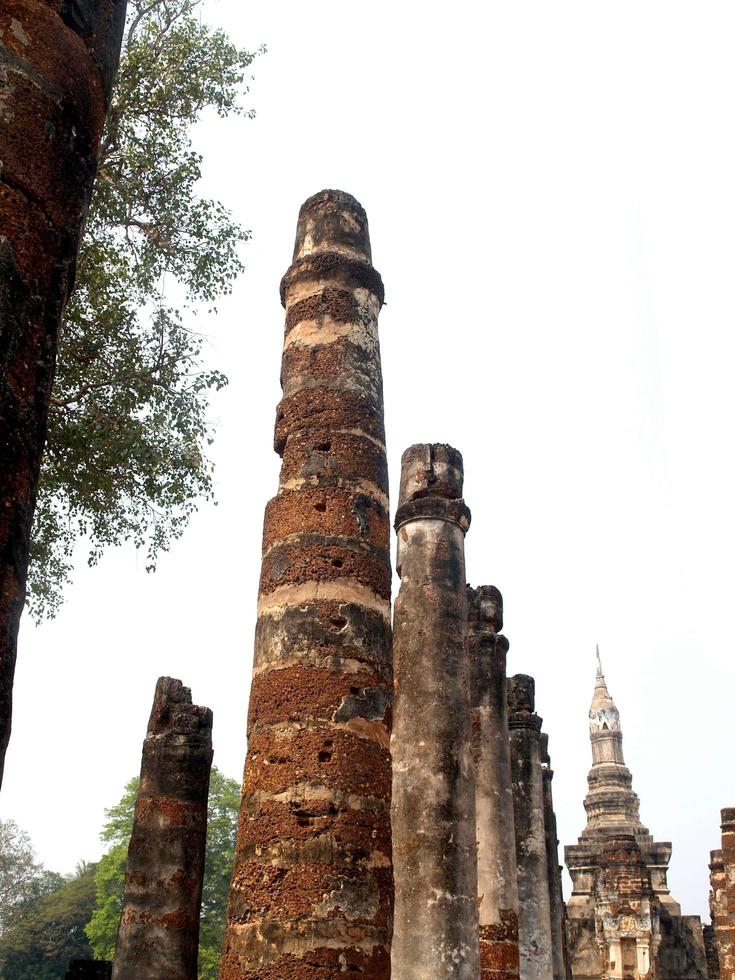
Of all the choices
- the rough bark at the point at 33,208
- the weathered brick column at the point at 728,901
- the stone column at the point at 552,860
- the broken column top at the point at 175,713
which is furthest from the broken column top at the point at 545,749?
the rough bark at the point at 33,208

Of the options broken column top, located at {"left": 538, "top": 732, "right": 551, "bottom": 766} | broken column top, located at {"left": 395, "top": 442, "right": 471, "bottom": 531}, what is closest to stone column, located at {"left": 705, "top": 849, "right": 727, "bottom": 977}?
broken column top, located at {"left": 538, "top": 732, "right": 551, "bottom": 766}

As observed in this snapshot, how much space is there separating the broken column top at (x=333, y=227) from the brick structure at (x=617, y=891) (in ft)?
40.8

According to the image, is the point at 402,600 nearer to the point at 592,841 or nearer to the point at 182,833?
the point at 182,833

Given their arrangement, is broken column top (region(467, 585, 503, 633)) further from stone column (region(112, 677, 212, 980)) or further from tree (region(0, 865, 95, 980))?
tree (region(0, 865, 95, 980))

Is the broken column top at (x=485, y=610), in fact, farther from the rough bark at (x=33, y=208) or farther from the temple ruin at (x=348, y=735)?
the rough bark at (x=33, y=208)

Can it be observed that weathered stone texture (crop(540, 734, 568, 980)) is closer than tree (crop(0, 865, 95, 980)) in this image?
Yes

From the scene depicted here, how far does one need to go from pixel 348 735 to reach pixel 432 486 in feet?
12.5

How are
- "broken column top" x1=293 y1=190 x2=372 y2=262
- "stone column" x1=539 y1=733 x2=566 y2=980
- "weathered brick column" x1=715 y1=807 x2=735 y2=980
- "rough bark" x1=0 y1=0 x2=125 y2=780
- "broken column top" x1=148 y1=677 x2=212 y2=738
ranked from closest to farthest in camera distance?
"rough bark" x1=0 y1=0 x2=125 y2=780
"broken column top" x1=293 y1=190 x2=372 y2=262
"broken column top" x1=148 y1=677 x2=212 y2=738
"stone column" x1=539 y1=733 x2=566 y2=980
"weathered brick column" x1=715 y1=807 x2=735 y2=980

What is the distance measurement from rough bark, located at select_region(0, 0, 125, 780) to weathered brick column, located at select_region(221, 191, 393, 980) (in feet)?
14.4

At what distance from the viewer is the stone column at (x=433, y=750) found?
Answer: 7641mm

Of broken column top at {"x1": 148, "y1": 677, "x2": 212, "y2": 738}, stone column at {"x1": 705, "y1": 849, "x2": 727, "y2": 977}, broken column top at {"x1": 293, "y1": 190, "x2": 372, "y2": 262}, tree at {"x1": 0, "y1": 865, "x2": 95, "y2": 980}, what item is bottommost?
tree at {"x1": 0, "y1": 865, "x2": 95, "y2": 980}

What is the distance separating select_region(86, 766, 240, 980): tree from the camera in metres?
31.2

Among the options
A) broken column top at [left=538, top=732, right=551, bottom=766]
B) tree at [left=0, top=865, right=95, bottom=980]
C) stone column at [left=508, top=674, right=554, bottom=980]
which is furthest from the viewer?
tree at [left=0, top=865, right=95, bottom=980]

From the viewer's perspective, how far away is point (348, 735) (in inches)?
264
